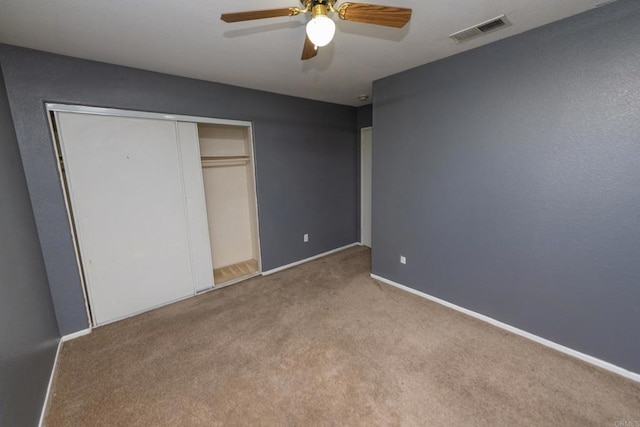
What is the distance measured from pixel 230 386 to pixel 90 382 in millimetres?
1041

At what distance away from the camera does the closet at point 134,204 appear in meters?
2.34

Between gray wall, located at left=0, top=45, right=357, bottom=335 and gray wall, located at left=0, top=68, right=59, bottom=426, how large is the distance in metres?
0.12

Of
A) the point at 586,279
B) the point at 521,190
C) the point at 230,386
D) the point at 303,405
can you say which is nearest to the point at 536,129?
the point at 521,190

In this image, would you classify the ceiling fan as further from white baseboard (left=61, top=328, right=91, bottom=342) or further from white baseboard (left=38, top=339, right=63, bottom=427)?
white baseboard (left=61, top=328, right=91, bottom=342)

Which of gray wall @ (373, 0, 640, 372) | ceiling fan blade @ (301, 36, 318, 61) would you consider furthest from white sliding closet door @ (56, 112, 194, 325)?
gray wall @ (373, 0, 640, 372)

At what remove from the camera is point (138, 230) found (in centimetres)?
266

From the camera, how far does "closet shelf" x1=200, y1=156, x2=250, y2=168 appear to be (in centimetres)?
341

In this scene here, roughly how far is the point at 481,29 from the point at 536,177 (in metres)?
1.23

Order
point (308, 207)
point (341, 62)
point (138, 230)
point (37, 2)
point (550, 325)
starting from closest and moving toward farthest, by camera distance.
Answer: point (37, 2)
point (550, 325)
point (341, 62)
point (138, 230)
point (308, 207)

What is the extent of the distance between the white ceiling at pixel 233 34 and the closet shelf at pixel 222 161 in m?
1.04

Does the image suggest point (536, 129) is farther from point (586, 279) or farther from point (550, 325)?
point (550, 325)

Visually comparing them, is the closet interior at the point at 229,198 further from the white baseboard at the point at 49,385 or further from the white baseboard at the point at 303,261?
the white baseboard at the point at 49,385

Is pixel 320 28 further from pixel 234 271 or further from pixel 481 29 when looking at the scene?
pixel 234 271

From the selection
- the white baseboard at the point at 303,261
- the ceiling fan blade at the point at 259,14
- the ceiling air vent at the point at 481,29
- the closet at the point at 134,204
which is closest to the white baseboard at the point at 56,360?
the closet at the point at 134,204
